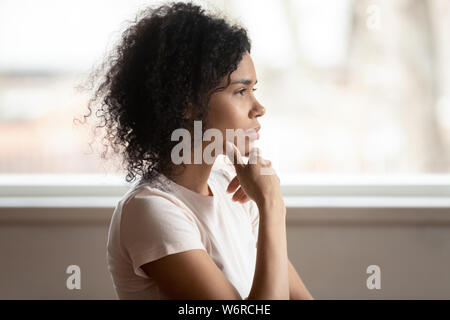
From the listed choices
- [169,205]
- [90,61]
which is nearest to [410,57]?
[90,61]

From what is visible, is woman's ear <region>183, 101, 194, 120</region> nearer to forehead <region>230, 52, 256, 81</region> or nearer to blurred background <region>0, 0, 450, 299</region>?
forehead <region>230, 52, 256, 81</region>

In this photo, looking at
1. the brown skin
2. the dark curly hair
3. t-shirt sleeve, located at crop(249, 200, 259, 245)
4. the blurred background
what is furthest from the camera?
the blurred background

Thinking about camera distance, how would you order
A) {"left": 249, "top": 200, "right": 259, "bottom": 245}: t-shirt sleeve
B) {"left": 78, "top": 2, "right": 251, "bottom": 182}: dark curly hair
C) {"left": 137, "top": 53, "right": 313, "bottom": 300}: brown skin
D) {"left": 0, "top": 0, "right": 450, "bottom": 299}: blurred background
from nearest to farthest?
1. {"left": 137, "top": 53, "right": 313, "bottom": 300}: brown skin
2. {"left": 78, "top": 2, "right": 251, "bottom": 182}: dark curly hair
3. {"left": 249, "top": 200, "right": 259, "bottom": 245}: t-shirt sleeve
4. {"left": 0, "top": 0, "right": 450, "bottom": 299}: blurred background

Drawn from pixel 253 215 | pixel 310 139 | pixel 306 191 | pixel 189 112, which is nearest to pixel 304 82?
pixel 310 139

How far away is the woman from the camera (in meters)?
0.94

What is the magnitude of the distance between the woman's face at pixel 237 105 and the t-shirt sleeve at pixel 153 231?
0.22 metres

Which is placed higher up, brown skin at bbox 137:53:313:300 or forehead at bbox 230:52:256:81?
forehead at bbox 230:52:256:81

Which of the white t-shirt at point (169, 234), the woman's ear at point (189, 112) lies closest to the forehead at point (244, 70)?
the woman's ear at point (189, 112)

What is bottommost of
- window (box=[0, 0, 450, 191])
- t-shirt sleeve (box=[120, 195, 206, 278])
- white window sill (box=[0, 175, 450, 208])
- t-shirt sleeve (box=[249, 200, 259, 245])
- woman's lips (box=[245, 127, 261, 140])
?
t-shirt sleeve (box=[120, 195, 206, 278])

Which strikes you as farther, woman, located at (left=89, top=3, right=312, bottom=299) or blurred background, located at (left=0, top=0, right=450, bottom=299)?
blurred background, located at (left=0, top=0, right=450, bottom=299)

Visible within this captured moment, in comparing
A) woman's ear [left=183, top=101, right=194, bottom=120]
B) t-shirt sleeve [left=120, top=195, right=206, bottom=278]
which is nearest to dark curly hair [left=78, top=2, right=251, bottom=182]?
woman's ear [left=183, top=101, right=194, bottom=120]

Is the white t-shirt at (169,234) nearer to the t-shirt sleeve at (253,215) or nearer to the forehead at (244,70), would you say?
the t-shirt sleeve at (253,215)

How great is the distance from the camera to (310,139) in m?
1.98
